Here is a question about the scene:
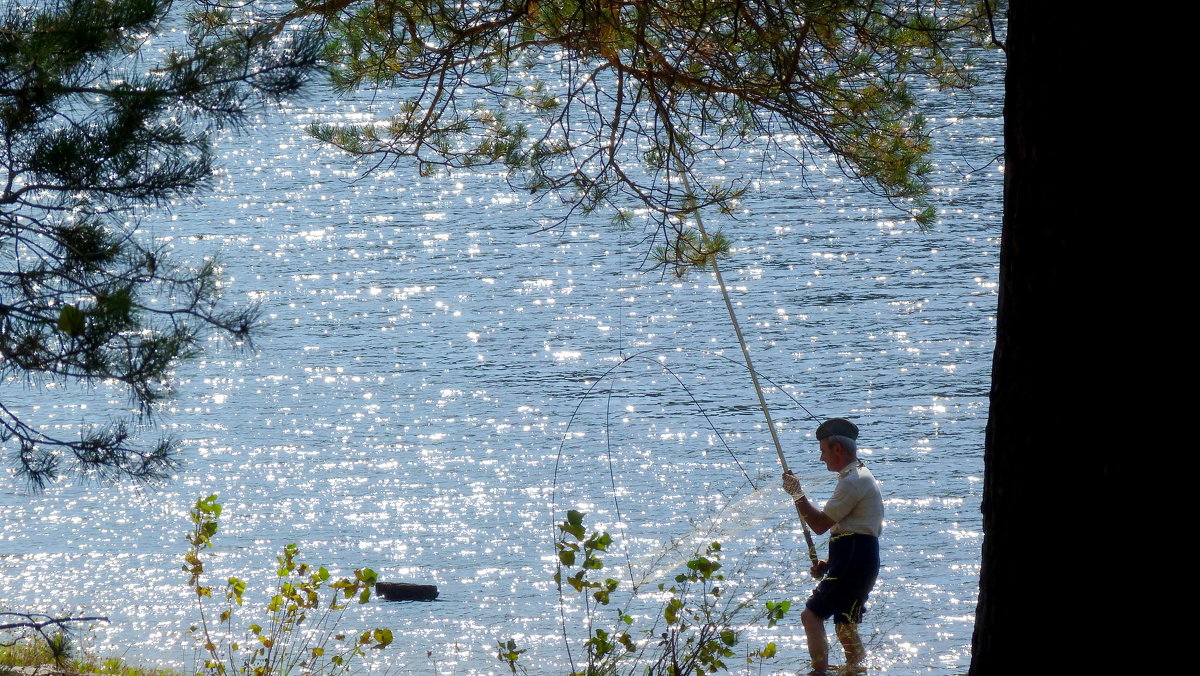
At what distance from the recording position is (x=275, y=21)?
4234mm

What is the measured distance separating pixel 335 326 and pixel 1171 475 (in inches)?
553

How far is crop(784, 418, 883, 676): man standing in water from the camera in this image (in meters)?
4.97

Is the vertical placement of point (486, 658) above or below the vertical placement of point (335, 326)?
below

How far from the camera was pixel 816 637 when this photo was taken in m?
5.20

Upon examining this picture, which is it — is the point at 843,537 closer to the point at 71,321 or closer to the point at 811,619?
the point at 811,619

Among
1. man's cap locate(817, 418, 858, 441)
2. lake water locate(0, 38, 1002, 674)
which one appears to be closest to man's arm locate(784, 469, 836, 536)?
lake water locate(0, 38, 1002, 674)

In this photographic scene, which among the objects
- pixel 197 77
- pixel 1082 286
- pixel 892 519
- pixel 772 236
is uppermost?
pixel 772 236

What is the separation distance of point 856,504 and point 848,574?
11.0 inches

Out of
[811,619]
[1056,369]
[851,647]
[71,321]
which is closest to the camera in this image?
[1056,369]

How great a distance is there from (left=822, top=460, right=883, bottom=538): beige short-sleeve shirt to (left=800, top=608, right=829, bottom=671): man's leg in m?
0.42

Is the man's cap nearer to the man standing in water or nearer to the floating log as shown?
the man standing in water

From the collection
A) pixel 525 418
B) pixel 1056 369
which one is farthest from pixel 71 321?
pixel 525 418

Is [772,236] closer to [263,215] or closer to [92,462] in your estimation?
[263,215]

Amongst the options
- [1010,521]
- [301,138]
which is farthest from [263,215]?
[1010,521]
